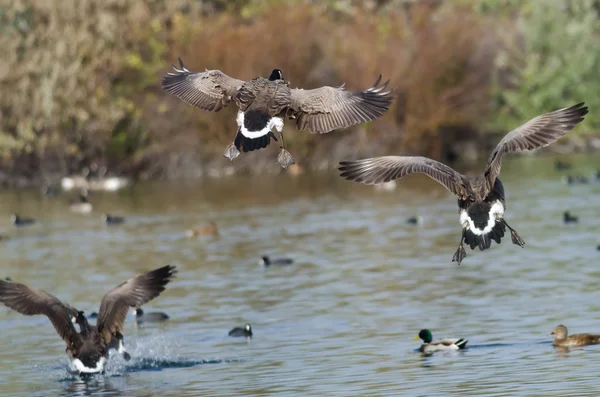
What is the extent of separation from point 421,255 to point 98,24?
35787mm

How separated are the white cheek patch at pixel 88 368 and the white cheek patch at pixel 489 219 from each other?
5601 millimetres

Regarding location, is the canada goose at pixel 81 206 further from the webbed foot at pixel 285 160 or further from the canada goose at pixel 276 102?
the webbed foot at pixel 285 160

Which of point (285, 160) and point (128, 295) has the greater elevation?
point (285, 160)

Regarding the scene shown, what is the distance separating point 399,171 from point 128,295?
4.37m

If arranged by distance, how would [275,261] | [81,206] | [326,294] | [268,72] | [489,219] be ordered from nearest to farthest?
1. [489,219]
2. [326,294]
3. [275,261]
4. [81,206]
5. [268,72]

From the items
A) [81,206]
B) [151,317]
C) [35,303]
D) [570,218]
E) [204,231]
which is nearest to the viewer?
[35,303]

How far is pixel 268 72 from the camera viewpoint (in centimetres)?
5497

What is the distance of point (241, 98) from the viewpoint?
559 inches

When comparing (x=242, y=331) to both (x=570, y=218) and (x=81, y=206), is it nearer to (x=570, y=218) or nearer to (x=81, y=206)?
(x=570, y=218)

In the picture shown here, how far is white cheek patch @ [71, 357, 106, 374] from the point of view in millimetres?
17578

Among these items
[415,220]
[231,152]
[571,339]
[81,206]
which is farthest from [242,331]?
[81,206]

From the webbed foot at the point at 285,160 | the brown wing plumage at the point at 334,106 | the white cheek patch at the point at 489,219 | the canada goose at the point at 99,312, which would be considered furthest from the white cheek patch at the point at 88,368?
the white cheek patch at the point at 489,219

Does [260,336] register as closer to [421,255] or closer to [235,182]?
Result: [421,255]

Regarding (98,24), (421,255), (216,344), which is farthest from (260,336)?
Answer: (98,24)
